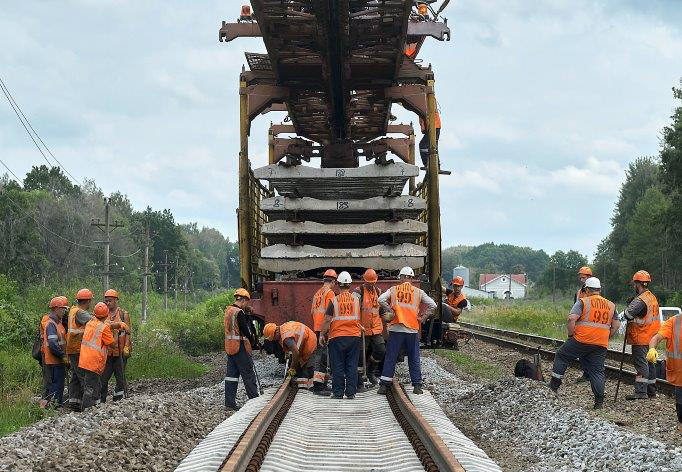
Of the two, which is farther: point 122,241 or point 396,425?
point 122,241

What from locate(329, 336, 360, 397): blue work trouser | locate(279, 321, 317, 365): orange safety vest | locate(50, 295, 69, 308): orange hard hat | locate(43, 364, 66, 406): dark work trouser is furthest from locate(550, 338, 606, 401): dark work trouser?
locate(43, 364, 66, 406): dark work trouser

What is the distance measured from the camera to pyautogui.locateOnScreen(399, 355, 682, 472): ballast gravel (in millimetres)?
6004

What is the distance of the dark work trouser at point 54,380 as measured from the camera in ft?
35.6

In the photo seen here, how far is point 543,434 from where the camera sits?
7.29 m

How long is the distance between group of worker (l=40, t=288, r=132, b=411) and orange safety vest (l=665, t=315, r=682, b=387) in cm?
→ 640

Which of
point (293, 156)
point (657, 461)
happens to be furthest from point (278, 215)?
point (657, 461)

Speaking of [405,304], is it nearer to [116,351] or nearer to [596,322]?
[596,322]

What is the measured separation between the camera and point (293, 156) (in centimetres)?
1359

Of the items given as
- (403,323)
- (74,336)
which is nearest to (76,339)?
(74,336)

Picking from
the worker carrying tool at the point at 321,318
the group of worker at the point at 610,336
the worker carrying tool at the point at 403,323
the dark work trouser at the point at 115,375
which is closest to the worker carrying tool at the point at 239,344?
the worker carrying tool at the point at 321,318

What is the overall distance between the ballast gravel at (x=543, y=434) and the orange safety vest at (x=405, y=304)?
118 cm

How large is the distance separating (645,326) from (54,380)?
8.37m

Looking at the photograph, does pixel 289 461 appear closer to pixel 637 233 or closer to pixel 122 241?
pixel 637 233

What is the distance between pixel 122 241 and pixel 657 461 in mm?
77301
